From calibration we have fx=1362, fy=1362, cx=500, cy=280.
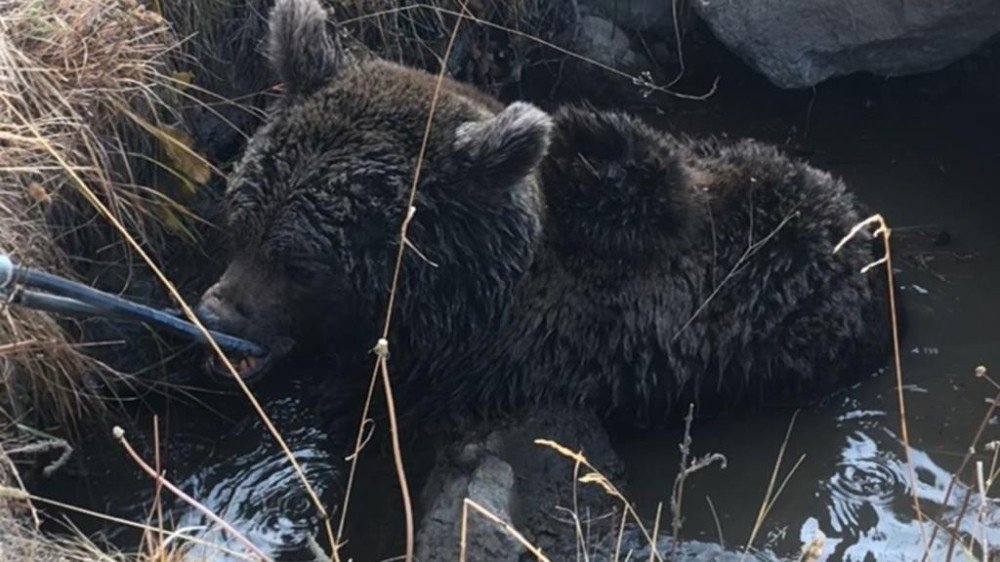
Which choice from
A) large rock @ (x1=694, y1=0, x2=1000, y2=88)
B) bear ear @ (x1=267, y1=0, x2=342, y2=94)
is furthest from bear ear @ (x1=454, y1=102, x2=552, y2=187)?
large rock @ (x1=694, y1=0, x2=1000, y2=88)

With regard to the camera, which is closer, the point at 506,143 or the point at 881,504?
the point at 506,143

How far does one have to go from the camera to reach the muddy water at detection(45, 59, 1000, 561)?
14.7 feet

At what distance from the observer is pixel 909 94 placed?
682cm

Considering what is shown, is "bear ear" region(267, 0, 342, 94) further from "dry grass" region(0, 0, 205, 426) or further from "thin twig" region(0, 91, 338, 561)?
"thin twig" region(0, 91, 338, 561)

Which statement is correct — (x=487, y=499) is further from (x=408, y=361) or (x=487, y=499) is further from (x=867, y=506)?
(x=867, y=506)

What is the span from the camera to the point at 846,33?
20.0 ft

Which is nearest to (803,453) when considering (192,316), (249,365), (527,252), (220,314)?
(527,252)

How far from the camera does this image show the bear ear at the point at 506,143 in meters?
4.09

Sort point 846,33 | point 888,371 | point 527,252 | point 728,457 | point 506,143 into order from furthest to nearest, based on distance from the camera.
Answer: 1. point 846,33
2. point 888,371
3. point 728,457
4. point 527,252
5. point 506,143

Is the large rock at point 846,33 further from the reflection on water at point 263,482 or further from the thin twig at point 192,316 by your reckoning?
the thin twig at point 192,316

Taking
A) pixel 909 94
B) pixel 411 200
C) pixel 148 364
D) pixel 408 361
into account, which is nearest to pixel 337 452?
pixel 408 361

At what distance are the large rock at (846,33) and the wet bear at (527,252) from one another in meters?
1.10

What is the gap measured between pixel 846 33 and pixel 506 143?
2608 millimetres

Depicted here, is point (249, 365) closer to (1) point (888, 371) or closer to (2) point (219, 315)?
(2) point (219, 315)
